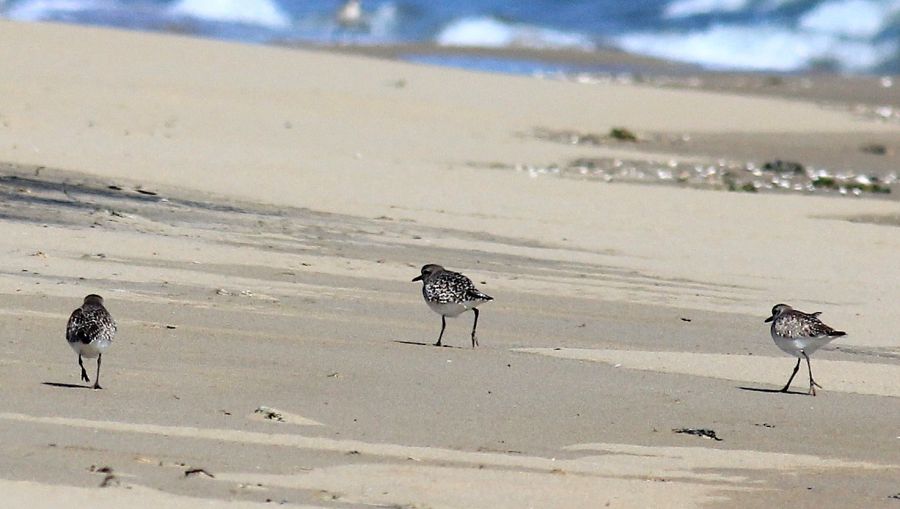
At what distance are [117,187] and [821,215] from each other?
22.6 ft

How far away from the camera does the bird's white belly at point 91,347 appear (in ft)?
24.4

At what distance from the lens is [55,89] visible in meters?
20.8

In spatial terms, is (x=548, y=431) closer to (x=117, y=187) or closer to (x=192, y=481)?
(x=192, y=481)

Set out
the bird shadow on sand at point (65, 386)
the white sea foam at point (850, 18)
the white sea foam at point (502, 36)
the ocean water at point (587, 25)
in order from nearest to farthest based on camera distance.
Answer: the bird shadow on sand at point (65, 386) → the ocean water at point (587, 25) → the white sea foam at point (502, 36) → the white sea foam at point (850, 18)

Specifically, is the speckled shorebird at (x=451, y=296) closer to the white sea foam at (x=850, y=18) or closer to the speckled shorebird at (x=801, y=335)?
the speckled shorebird at (x=801, y=335)

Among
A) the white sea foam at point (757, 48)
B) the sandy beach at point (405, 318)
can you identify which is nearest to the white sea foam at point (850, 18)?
the white sea foam at point (757, 48)

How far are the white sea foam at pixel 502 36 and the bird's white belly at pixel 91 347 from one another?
33930 millimetres

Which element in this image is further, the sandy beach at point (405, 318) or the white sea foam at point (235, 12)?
the white sea foam at point (235, 12)

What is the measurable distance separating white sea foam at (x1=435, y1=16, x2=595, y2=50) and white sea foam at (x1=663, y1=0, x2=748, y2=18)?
4.29 metres

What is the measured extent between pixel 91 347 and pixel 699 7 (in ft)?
136

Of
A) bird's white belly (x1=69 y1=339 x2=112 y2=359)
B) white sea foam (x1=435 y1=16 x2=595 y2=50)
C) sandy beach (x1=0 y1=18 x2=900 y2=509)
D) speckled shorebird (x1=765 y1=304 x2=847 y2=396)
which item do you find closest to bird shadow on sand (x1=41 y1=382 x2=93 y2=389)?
sandy beach (x1=0 y1=18 x2=900 y2=509)

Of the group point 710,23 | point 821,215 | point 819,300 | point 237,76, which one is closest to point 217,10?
point 710,23

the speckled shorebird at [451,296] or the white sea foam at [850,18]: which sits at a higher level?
the white sea foam at [850,18]

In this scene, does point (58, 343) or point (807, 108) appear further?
point (807, 108)
